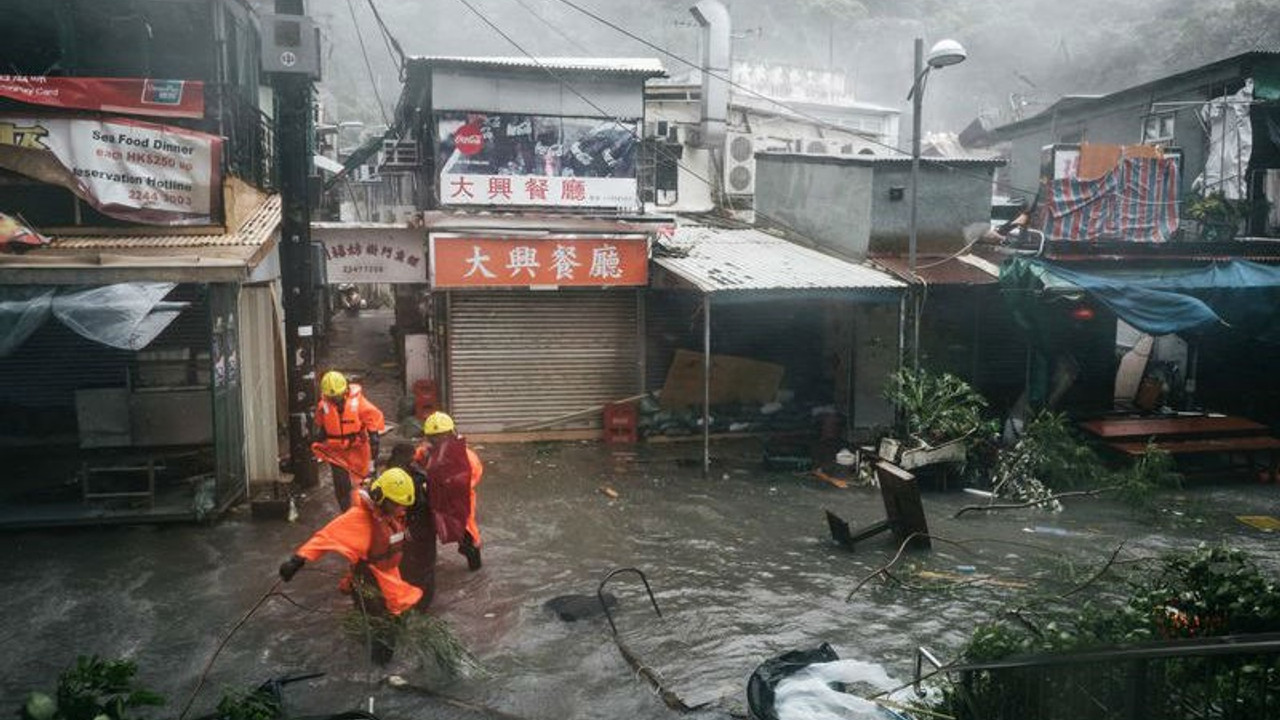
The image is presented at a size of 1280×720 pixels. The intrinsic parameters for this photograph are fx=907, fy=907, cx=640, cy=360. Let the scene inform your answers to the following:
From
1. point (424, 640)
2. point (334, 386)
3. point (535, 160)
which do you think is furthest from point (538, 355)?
point (424, 640)

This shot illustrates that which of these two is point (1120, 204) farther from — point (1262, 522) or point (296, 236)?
point (296, 236)

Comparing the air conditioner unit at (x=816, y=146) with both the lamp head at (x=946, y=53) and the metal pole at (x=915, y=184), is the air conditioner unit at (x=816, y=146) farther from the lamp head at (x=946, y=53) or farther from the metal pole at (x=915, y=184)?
the lamp head at (x=946, y=53)

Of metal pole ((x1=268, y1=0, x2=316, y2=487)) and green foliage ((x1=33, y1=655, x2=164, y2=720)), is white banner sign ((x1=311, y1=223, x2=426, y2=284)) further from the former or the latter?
green foliage ((x1=33, y1=655, x2=164, y2=720))

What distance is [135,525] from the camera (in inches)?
416

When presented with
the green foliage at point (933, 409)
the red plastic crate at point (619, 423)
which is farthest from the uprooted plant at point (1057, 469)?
the red plastic crate at point (619, 423)

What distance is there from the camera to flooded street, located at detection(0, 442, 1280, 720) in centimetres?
711

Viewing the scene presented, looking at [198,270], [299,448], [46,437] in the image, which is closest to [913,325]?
[299,448]

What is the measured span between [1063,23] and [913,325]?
48797 millimetres

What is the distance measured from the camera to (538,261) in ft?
46.6

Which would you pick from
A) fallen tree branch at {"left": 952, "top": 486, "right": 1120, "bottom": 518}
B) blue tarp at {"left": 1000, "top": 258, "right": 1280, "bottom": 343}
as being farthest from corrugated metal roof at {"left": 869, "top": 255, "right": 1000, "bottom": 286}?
fallen tree branch at {"left": 952, "top": 486, "right": 1120, "bottom": 518}

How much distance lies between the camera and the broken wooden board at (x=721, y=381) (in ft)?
51.5

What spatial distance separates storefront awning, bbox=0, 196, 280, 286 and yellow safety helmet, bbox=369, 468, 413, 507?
4.06 m

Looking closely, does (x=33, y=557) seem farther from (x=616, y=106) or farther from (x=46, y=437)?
(x=616, y=106)

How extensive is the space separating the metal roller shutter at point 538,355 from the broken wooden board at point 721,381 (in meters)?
0.64
